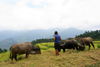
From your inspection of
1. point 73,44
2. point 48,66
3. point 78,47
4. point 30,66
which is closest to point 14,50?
point 30,66

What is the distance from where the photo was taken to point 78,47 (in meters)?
11.3

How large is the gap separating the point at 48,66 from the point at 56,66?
1.51 ft

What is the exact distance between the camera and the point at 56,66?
181 inches

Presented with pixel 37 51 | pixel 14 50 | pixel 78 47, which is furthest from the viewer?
pixel 78 47

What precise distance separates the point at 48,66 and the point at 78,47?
7699mm

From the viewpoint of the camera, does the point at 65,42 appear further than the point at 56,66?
Yes

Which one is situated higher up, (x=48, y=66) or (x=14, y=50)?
(x=14, y=50)


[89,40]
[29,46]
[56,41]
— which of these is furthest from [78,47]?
[29,46]

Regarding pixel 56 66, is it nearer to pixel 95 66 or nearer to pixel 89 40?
pixel 95 66

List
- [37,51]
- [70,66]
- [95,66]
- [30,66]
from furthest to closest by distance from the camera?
1. [37,51]
2. [30,66]
3. [70,66]
4. [95,66]

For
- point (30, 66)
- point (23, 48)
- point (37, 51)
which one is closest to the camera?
point (30, 66)

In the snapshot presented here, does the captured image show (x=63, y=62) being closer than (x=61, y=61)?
Yes

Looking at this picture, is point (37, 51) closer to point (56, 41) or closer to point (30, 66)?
point (56, 41)

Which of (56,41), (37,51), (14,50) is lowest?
(37,51)
